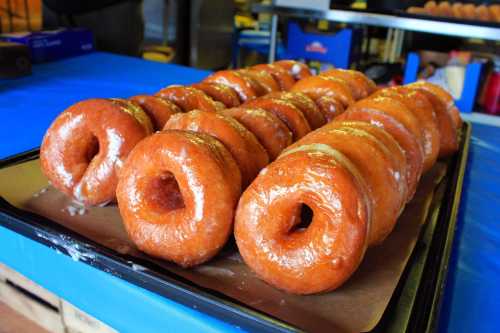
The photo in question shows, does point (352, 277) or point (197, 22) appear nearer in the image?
point (352, 277)

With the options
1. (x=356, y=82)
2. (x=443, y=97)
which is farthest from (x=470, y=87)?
(x=356, y=82)

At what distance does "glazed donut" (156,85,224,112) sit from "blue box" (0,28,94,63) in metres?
1.83

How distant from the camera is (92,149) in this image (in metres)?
1.18

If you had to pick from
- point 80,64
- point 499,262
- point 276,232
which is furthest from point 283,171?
point 80,64

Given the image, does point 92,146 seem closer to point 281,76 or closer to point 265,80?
point 265,80

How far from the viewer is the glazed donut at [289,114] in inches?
48.6

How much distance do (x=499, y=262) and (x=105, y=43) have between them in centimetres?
391

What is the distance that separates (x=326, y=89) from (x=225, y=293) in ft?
3.00

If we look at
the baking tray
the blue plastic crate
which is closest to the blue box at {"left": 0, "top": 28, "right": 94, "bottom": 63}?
the baking tray

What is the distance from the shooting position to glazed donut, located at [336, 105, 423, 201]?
116 cm

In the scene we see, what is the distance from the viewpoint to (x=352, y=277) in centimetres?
92

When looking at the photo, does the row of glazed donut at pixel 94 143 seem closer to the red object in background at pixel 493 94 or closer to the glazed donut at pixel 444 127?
the glazed donut at pixel 444 127

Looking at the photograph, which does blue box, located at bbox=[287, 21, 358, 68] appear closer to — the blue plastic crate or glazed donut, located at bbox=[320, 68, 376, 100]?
the blue plastic crate

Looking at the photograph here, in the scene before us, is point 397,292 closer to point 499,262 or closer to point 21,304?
point 499,262
